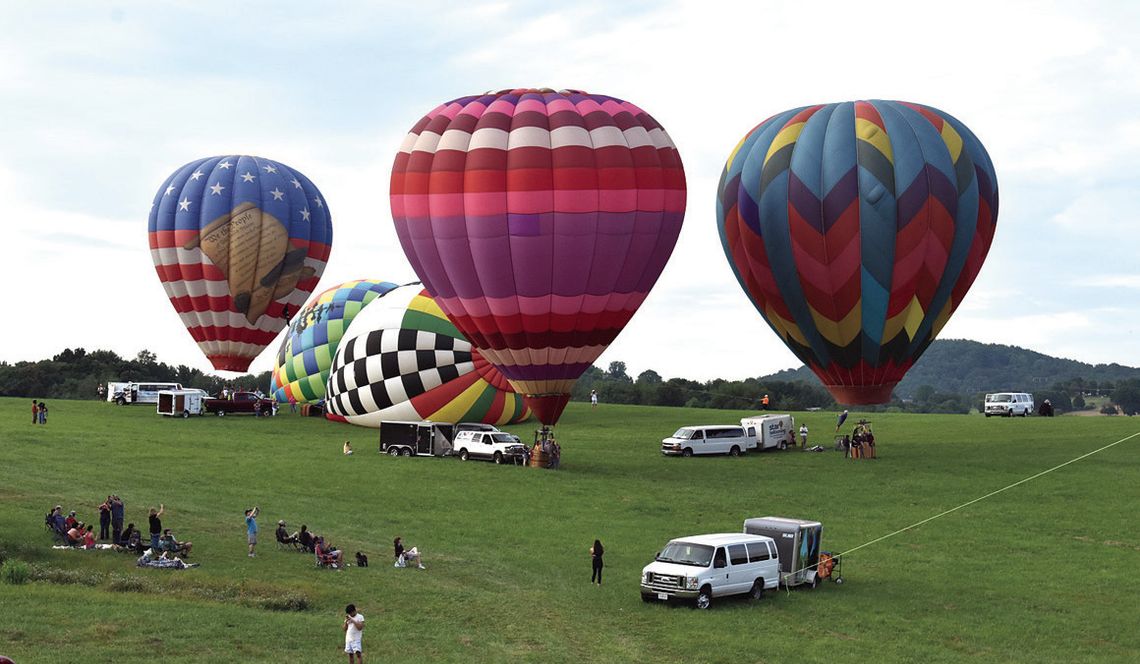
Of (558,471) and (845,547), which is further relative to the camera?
(558,471)

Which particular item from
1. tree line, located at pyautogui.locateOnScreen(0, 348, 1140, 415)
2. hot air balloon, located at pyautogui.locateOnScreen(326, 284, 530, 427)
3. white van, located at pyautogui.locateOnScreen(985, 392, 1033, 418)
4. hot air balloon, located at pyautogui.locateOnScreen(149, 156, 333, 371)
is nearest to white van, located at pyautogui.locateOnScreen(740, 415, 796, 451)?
hot air balloon, located at pyautogui.locateOnScreen(326, 284, 530, 427)

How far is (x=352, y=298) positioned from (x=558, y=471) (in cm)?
2757

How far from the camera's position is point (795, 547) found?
29625 millimetres

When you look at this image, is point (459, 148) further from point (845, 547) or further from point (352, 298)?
point (352, 298)

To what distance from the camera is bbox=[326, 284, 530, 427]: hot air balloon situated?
57.5 metres

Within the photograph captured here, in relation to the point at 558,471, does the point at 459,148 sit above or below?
above

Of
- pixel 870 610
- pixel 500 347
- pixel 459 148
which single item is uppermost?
pixel 459 148

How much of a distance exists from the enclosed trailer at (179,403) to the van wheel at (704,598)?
42.9 metres

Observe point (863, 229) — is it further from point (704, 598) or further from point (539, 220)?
point (704, 598)

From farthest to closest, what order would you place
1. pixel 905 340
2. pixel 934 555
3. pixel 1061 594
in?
1. pixel 905 340
2. pixel 934 555
3. pixel 1061 594

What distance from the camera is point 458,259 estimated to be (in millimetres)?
45312

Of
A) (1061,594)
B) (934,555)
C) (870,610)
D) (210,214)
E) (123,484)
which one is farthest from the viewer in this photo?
(210,214)

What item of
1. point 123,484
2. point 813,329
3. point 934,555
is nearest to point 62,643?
point 123,484

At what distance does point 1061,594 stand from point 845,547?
20.3 feet
